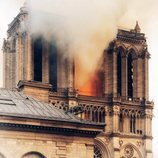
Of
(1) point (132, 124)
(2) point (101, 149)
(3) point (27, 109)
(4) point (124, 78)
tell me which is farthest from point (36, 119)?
(1) point (132, 124)

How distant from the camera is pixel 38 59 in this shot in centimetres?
8581

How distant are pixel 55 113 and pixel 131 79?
54.2m

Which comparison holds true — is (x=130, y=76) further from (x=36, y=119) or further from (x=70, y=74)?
(x=36, y=119)

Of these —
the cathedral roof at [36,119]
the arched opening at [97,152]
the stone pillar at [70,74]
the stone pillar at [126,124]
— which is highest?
the stone pillar at [70,74]

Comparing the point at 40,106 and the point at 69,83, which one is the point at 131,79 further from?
the point at 40,106

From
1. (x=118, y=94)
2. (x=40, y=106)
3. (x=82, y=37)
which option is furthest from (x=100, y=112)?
(x=40, y=106)

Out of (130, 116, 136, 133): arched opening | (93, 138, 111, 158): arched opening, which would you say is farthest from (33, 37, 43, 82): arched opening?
(130, 116, 136, 133): arched opening

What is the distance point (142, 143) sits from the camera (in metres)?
A: 88.9

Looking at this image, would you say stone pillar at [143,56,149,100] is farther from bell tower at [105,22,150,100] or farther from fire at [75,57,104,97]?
fire at [75,57,104,97]

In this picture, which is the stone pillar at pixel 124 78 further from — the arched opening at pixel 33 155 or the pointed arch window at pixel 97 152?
the arched opening at pixel 33 155

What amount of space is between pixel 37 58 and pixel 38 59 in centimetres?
22

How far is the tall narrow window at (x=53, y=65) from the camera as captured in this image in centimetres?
8638

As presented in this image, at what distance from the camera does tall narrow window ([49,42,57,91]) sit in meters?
86.4

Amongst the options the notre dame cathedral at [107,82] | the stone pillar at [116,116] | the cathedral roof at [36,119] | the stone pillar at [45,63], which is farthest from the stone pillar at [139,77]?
the cathedral roof at [36,119]
